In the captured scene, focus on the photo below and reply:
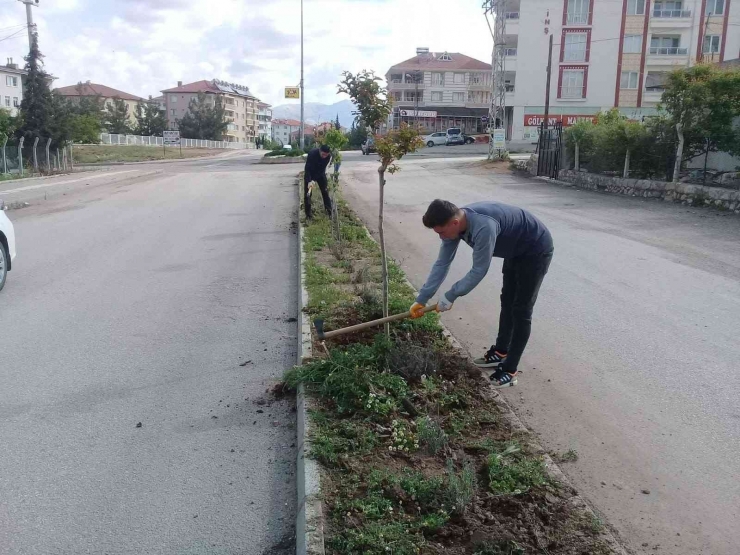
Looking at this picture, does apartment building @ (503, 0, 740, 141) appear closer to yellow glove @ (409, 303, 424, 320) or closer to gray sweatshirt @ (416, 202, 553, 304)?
gray sweatshirt @ (416, 202, 553, 304)

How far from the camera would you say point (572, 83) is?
5800 cm

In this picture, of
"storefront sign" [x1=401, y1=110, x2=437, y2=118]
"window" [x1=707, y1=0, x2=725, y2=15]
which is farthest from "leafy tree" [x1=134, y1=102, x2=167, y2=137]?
"window" [x1=707, y1=0, x2=725, y2=15]

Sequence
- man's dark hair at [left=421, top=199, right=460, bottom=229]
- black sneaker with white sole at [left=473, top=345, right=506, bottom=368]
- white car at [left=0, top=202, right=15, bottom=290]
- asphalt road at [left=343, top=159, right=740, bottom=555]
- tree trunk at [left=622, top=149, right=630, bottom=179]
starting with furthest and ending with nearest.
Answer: tree trunk at [left=622, top=149, right=630, bottom=179] → white car at [left=0, top=202, right=15, bottom=290] → black sneaker with white sole at [left=473, top=345, right=506, bottom=368] → man's dark hair at [left=421, top=199, right=460, bottom=229] → asphalt road at [left=343, top=159, right=740, bottom=555]

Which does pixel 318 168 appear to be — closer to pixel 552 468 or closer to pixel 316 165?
pixel 316 165

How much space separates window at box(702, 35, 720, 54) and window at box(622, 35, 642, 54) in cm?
542

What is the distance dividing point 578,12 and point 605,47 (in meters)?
3.70

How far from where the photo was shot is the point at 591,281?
8.69m

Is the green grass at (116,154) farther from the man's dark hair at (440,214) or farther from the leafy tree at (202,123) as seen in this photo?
the man's dark hair at (440,214)

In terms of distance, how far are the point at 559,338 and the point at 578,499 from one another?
120 inches

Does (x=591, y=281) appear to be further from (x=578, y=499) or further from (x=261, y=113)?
(x=261, y=113)

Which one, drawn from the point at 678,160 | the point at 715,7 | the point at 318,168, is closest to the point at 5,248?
the point at 318,168

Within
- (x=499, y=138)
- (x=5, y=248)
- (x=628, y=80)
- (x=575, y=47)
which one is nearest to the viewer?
(x=5, y=248)

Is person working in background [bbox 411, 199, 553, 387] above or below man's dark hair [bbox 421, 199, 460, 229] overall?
below

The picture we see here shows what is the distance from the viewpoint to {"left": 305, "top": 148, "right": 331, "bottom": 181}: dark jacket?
42.4 ft
